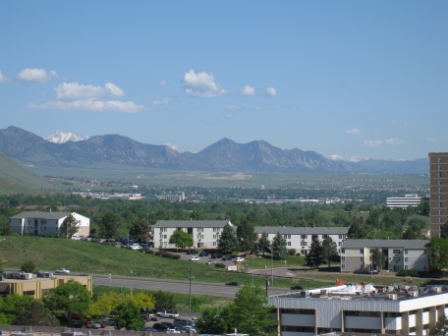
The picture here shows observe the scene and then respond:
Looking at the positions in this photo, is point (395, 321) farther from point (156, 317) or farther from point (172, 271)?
point (172, 271)

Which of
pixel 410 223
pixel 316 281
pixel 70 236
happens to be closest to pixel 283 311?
pixel 316 281

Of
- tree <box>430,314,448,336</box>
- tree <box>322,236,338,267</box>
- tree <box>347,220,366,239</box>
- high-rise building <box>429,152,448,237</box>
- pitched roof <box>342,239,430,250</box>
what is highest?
high-rise building <box>429,152,448,237</box>

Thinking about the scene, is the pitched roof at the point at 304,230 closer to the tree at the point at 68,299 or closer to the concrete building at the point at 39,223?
the concrete building at the point at 39,223

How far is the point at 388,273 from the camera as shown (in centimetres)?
8619

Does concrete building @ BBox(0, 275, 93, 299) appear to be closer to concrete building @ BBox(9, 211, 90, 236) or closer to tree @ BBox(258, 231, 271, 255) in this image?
tree @ BBox(258, 231, 271, 255)

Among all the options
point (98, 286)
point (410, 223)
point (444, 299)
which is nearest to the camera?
point (444, 299)

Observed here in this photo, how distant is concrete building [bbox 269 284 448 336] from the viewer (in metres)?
38.9

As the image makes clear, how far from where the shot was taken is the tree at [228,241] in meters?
97.5

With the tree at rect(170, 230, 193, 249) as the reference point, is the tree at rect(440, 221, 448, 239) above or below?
above

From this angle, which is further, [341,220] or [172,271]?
[341,220]

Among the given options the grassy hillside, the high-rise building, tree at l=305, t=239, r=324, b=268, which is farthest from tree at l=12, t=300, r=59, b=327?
the high-rise building

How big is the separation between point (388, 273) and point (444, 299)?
45.0 meters

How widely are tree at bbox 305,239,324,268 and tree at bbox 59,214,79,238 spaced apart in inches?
1048

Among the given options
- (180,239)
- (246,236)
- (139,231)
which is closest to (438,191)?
(246,236)
